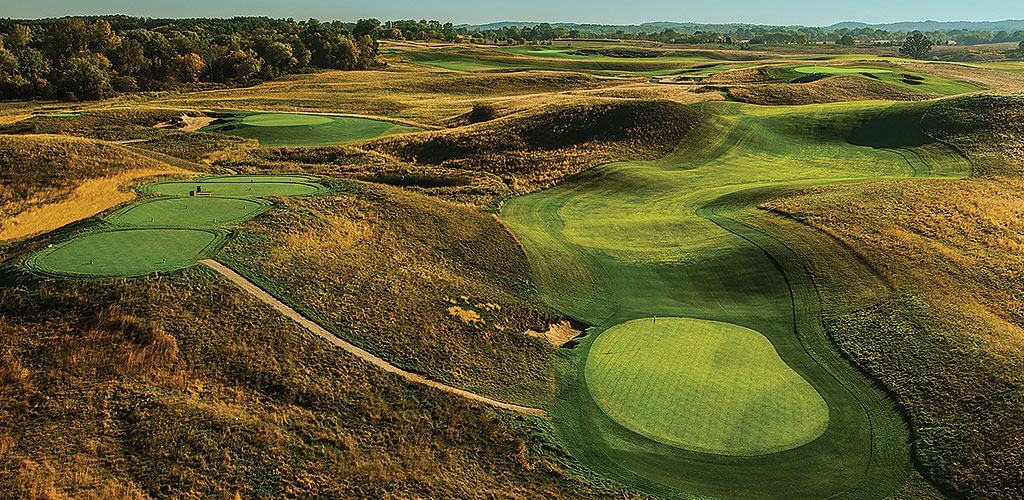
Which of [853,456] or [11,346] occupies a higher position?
[11,346]

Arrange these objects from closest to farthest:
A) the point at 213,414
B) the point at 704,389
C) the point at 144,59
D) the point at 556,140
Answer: the point at 213,414 < the point at 704,389 < the point at 556,140 < the point at 144,59

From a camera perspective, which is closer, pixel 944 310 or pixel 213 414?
pixel 213 414

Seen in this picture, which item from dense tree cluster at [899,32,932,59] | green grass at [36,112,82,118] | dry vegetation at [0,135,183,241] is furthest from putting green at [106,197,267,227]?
dense tree cluster at [899,32,932,59]

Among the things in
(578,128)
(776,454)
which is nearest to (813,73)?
(578,128)

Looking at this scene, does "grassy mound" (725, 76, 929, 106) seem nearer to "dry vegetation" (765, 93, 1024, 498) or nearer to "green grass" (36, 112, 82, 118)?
"dry vegetation" (765, 93, 1024, 498)

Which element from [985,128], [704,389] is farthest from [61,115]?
[985,128]

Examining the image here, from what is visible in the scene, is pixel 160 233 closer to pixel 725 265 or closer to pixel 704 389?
pixel 704 389

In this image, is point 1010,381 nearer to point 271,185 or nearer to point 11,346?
point 11,346

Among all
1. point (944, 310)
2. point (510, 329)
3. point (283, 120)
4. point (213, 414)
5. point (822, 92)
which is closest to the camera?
point (213, 414)
